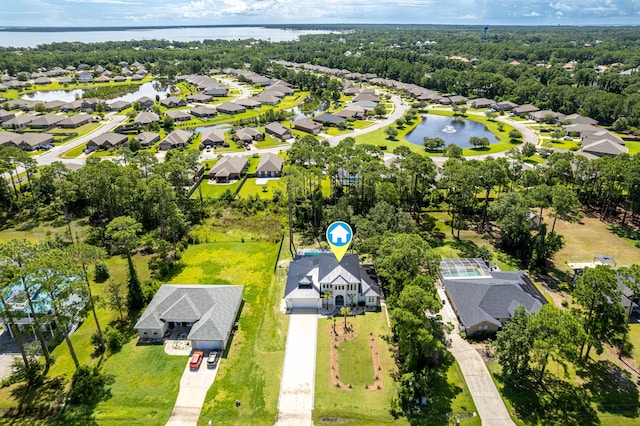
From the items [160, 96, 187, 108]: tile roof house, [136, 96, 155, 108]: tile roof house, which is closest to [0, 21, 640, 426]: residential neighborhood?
[136, 96, 155, 108]: tile roof house

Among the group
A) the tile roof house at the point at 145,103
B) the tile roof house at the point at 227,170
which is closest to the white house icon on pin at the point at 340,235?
the tile roof house at the point at 227,170

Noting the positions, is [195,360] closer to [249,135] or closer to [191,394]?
[191,394]

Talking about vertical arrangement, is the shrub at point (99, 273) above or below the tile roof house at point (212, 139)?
below

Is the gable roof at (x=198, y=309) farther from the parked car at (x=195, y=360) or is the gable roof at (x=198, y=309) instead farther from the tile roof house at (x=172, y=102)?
the tile roof house at (x=172, y=102)

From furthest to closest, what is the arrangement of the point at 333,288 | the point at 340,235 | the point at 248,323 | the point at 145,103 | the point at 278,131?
the point at 145,103
the point at 278,131
the point at 333,288
the point at 340,235
the point at 248,323

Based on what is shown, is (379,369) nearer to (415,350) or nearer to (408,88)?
(415,350)

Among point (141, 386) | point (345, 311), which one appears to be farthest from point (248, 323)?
point (141, 386)
